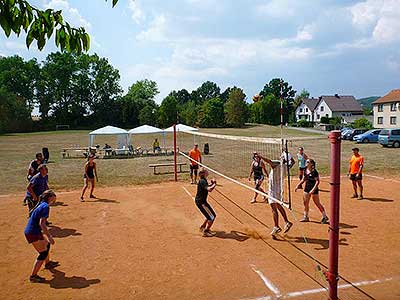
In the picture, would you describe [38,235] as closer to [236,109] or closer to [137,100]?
[236,109]

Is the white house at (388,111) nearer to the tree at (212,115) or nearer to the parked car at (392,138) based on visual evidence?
the parked car at (392,138)

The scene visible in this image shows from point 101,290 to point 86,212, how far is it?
5682 millimetres

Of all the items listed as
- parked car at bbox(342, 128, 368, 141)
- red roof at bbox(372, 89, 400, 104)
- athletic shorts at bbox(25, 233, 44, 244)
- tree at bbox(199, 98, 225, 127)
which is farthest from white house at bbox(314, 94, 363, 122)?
athletic shorts at bbox(25, 233, 44, 244)

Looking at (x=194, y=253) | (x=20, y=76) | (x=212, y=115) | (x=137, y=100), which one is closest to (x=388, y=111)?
(x=212, y=115)

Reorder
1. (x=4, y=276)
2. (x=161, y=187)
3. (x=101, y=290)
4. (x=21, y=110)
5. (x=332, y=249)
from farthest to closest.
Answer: (x=21, y=110), (x=161, y=187), (x=4, y=276), (x=101, y=290), (x=332, y=249)

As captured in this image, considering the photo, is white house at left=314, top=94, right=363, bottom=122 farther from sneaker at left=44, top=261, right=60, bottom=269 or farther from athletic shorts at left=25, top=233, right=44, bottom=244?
athletic shorts at left=25, top=233, right=44, bottom=244

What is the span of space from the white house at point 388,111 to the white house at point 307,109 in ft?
80.1

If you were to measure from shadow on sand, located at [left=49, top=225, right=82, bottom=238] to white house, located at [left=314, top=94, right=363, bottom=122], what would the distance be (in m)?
75.1

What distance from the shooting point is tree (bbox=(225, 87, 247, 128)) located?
71625 millimetres

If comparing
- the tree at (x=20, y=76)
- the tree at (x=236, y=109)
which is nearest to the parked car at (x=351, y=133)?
the tree at (x=236, y=109)

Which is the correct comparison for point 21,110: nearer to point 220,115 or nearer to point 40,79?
point 40,79

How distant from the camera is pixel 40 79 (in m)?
84.3

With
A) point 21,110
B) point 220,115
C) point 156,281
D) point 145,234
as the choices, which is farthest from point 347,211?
point 21,110

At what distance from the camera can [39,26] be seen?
343cm
